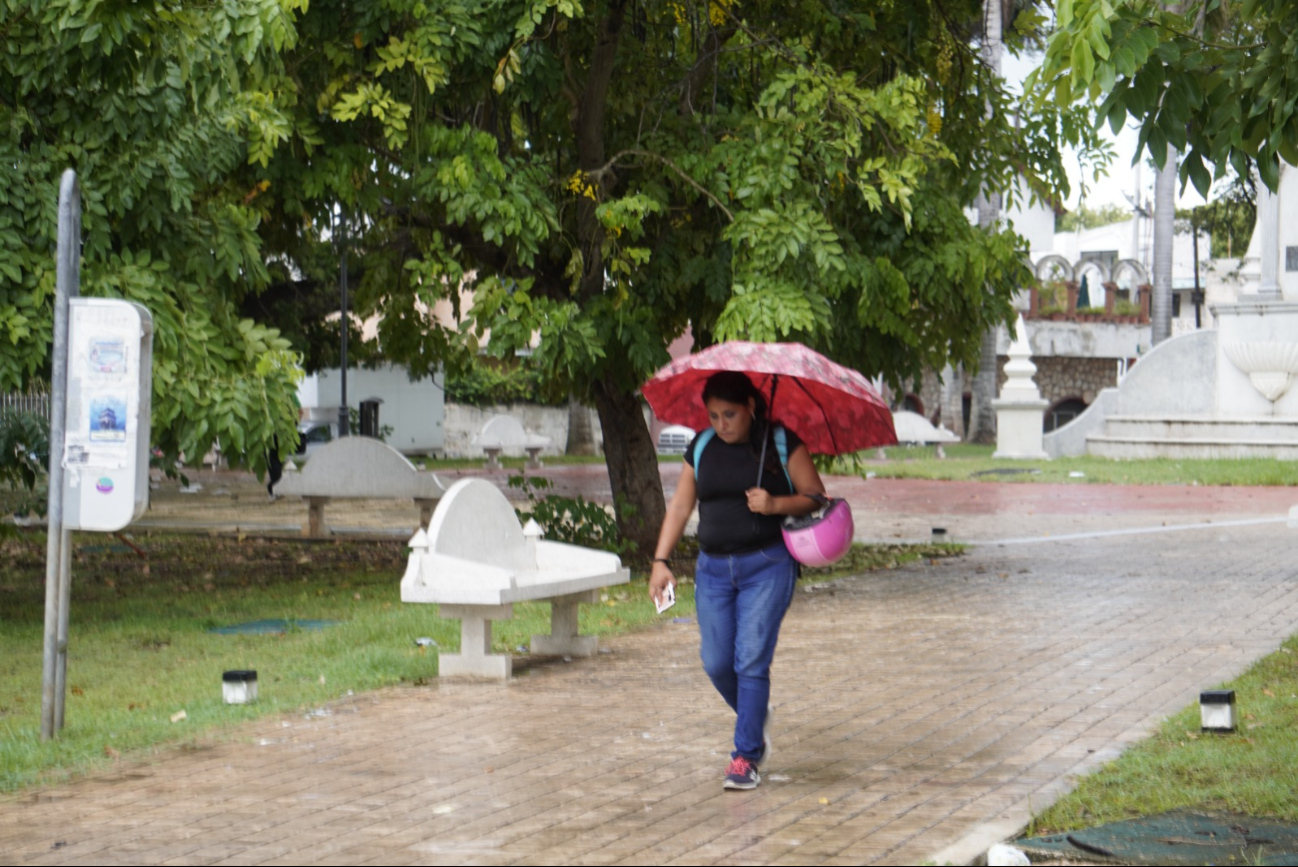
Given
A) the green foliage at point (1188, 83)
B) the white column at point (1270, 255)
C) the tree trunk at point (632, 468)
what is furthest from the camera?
the white column at point (1270, 255)

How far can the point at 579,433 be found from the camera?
43094 millimetres

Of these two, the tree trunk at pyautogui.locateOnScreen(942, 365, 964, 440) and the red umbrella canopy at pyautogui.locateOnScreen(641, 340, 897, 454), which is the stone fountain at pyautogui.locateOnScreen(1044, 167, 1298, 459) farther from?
the red umbrella canopy at pyautogui.locateOnScreen(641, 340, 897, 454)

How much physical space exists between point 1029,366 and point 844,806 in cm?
3267

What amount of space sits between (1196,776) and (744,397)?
92.3 inches

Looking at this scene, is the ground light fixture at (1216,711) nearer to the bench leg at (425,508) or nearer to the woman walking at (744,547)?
the woman walking at (744,547)

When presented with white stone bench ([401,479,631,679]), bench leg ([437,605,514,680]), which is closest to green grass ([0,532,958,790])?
bench leg ([437,605,514,680])

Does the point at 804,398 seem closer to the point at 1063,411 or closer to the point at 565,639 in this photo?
the point at 565,639

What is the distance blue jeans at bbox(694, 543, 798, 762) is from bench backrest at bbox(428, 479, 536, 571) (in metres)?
2.89

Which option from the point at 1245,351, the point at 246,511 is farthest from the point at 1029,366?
the point at 246,511

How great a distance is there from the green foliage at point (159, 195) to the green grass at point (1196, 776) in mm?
6097

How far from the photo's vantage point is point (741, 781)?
21.4 ft

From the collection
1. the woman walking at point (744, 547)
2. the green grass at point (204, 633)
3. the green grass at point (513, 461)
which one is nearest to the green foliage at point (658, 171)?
the green grass at point (204, 633)

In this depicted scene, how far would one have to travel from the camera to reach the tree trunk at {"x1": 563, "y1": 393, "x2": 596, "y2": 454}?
42938mm

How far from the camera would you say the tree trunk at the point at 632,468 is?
15.5m
